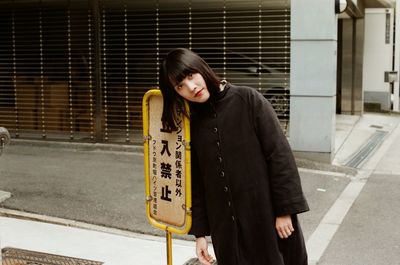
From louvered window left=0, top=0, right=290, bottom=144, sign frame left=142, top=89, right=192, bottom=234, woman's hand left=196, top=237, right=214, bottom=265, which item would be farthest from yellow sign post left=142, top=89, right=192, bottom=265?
louvered window left=0, top=0, right=290, bottom=144

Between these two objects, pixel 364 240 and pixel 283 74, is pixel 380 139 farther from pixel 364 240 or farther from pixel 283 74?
pixel 364 240

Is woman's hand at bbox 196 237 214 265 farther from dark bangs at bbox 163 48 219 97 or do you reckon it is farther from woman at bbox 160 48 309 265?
dark bangs at bbox 163 48 219 97

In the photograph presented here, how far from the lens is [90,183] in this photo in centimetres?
841

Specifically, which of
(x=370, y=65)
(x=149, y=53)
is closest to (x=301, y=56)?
(x=149, y=53)

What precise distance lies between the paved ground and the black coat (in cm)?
218

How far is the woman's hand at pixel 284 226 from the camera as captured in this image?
10.3 feet

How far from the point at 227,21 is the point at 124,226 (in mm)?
5380

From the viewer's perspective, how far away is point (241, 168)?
317 centimetres

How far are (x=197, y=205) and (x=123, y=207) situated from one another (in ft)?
12.5

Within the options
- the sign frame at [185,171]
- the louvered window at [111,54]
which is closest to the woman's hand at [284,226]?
the sign frame at [185,171]

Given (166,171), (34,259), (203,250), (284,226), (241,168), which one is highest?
(241,168)

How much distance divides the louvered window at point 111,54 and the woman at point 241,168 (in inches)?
289

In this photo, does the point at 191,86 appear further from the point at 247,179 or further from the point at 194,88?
the point at 247,179

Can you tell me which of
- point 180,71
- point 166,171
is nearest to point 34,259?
point 166,171
